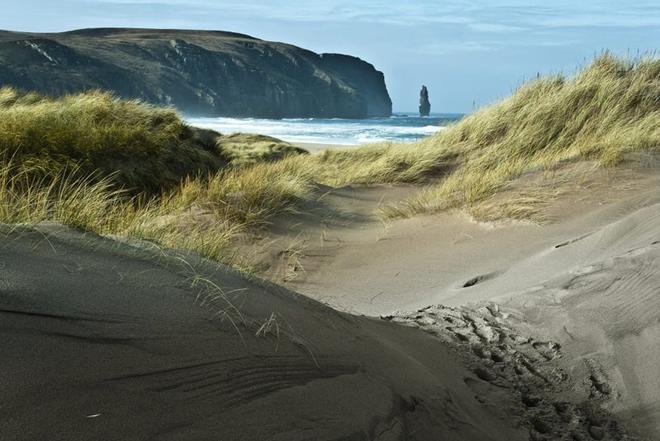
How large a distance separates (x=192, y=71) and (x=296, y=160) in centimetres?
6360

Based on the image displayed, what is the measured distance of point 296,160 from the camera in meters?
11.7

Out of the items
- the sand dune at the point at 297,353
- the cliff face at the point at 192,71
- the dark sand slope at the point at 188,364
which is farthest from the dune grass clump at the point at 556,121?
the cliff face at the point at 192,71

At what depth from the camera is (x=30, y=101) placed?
479 inches

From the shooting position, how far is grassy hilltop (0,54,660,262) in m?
7.44

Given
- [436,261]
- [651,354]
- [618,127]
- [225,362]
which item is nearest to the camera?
[225,362]

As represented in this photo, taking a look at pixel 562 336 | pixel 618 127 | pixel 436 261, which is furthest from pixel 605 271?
pixel 618 127

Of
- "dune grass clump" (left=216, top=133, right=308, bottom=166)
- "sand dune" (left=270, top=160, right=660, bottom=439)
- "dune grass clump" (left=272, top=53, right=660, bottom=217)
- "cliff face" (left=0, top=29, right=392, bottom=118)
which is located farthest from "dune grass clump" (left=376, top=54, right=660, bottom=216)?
"cliff face" (left=0, top=29, right=392, bottom=118)

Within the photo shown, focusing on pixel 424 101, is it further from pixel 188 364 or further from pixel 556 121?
pixel 188 364

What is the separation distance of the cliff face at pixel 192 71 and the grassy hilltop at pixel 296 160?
1573 inches

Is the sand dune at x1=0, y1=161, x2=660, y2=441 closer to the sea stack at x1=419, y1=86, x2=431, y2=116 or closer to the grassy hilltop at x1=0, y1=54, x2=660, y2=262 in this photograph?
the grassy hilltop at x1=0, y1=54, x2=660, y2=262

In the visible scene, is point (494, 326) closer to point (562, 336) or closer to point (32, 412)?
point (562, 336)

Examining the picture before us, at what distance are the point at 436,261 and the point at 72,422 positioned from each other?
4816mm

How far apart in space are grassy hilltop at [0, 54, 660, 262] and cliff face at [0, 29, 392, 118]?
39946mm

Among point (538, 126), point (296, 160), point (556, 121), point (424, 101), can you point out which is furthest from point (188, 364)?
point (424, 101)
